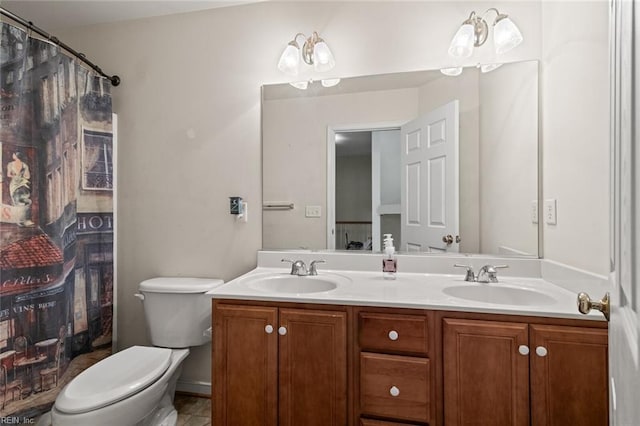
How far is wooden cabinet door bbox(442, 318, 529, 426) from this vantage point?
110 cm

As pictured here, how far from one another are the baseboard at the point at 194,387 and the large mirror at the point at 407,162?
986mm

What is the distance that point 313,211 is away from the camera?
1.88 m

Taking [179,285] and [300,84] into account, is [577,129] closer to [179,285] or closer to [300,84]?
[300,84]

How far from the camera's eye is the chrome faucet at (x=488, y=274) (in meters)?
1.48

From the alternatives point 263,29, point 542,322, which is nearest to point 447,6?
point 263,29

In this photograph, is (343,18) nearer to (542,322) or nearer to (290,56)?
(290,56)

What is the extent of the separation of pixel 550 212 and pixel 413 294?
791 millimetres

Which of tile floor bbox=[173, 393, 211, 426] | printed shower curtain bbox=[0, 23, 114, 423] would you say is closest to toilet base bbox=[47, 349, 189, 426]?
tile floor bbox=[173, 393, 211, 426]

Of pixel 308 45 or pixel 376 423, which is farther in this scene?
pixel 308 45

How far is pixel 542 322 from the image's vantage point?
1101 mm

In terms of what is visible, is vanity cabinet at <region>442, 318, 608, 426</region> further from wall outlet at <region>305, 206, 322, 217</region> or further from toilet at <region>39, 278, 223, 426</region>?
toilet at <region>39, 278, 223, 426</region>

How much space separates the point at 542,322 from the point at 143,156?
226 cm

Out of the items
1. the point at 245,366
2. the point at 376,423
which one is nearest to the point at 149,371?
the point at 245,366

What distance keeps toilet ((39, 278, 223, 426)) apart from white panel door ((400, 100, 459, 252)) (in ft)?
3.83
